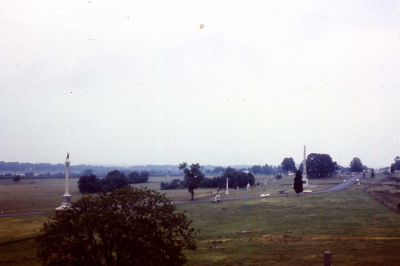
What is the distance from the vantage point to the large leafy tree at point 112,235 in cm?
1527

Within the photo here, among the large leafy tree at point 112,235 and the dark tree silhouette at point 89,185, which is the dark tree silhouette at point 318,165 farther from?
the large leafy tree at point 112,235

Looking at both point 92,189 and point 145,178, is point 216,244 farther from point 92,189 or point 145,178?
point 145,178

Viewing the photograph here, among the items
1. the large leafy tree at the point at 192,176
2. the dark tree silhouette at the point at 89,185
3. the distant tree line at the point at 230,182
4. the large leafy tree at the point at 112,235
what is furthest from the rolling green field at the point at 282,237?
the distant tree line at the point at 230,182

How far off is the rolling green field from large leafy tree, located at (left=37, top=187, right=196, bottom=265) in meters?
11.6

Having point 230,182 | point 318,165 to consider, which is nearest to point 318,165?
point 318,165

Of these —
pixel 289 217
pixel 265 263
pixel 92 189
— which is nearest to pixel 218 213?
pixel 289 217

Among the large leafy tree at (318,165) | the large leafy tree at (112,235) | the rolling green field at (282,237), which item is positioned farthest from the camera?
the large leafy tree at (318,165)

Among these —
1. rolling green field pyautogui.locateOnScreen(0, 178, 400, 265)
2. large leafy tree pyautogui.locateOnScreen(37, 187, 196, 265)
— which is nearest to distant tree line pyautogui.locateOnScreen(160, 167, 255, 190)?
rolling green field pyautogui.locateOnScreen(0, 178, 400, 265)

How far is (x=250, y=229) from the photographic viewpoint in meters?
41.1

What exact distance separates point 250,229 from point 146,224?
26.9 metres

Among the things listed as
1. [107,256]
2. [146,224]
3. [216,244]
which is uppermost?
[146,224]

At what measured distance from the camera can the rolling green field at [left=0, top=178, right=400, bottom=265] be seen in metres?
27.1

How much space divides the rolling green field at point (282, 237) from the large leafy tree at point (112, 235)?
11605mm

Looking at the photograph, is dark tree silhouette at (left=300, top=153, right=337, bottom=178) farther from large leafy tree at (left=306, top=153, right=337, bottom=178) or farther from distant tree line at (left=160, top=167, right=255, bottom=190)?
distant tree line at (left=160, top=167, right=255, bottom=190)
